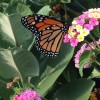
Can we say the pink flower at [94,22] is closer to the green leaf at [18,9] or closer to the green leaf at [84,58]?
the green leaf at [84,58]

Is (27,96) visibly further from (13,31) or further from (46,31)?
(46,31)

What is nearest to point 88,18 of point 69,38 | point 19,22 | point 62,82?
point 69,38

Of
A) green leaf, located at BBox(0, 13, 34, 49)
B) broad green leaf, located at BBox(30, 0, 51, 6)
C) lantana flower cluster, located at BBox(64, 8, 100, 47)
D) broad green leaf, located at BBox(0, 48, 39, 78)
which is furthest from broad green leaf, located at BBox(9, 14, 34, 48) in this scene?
broad green leaf, located at BBox(30, 0, 51, 6)

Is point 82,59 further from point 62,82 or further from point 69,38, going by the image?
point 62,82

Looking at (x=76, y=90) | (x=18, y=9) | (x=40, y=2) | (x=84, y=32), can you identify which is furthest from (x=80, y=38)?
(x=40, y=2)

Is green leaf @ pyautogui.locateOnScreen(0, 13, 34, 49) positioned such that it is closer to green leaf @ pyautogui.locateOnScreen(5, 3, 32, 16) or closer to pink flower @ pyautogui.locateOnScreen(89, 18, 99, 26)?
green leaf @ pyautogui.locateOnScreen(5, 3, 32, 16)

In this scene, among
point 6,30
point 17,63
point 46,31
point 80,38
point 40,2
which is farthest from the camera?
point 40,2
